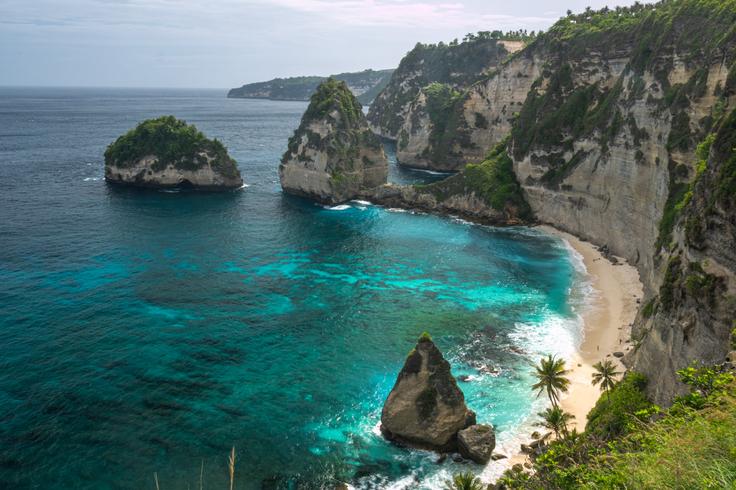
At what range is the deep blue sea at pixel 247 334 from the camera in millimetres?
39562

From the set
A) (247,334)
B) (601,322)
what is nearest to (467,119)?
(601,322)

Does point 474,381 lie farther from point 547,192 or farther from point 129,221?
point 129,221

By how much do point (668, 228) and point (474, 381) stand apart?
25865mm

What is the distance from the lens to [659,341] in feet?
126

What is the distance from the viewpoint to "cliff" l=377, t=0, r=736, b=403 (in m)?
34.4

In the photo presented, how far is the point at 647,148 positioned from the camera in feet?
240

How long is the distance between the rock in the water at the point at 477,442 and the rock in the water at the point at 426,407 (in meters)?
0.97

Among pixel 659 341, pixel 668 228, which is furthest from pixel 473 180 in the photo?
pixel 659 341

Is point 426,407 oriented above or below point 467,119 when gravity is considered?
below

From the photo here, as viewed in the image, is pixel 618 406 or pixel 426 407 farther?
pixel 426 407

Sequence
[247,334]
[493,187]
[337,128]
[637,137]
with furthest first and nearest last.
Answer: [337,128]
[493,187]
[637,137]
[247,334]

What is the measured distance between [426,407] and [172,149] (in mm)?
103111

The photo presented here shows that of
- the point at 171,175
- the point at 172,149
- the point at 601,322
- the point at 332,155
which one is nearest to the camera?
the point at 601,322

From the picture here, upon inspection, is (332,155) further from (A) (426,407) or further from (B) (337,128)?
(A) (426,407)
